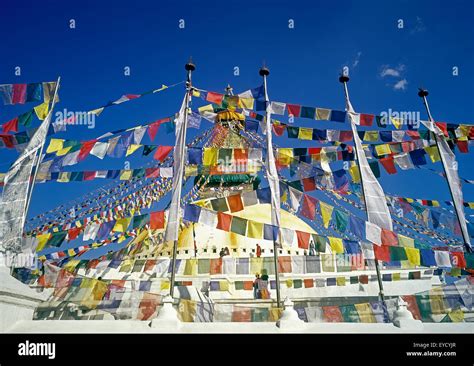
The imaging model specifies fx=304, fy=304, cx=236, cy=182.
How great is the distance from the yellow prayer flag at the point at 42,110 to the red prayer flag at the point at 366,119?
8533 millimetres

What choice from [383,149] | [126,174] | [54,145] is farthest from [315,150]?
[54,145]

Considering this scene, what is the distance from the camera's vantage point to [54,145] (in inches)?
310

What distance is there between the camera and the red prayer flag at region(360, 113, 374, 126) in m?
8.83

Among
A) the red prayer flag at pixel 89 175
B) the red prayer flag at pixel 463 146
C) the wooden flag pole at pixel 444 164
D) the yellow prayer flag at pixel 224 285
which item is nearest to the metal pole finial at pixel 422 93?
the wooden flag pole at pixel 444 164

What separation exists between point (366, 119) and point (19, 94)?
29.9 feet

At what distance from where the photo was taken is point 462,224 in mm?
8227

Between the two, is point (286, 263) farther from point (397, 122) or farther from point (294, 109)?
point (397, 122)

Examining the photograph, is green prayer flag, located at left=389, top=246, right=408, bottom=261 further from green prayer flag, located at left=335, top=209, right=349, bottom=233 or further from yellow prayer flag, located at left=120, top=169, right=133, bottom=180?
yellow prayer flag, located at left=120, top=169, right=133, bottom=180

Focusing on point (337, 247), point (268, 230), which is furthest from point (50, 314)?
point (337, 247)

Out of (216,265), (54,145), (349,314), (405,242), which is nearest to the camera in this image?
(349,314)
